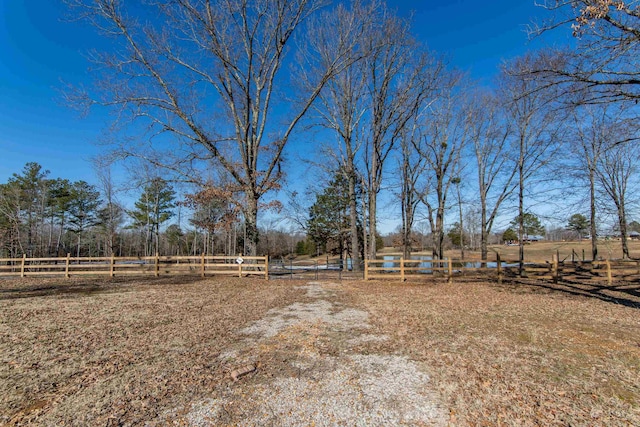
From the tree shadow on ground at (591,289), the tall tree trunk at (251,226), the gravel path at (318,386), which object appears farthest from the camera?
the tall tree trunk at (251,226)

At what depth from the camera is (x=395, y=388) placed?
2996mm

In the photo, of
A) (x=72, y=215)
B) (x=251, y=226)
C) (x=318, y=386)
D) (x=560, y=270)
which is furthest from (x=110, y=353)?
(x=72, y=215)

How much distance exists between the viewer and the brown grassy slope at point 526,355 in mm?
2619

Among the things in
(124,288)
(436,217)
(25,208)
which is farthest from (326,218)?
(25,208)

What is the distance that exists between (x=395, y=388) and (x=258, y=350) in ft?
6.55

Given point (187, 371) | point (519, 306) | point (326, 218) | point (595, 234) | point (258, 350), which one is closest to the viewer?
point (187, 371)

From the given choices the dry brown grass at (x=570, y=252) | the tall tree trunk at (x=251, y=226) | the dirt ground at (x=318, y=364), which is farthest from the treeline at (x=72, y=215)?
the dry brown grass at (x=570, y=252)

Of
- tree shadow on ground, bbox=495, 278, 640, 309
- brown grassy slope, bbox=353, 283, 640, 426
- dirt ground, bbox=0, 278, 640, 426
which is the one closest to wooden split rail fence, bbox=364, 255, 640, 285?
tree shadow on ground, bbox=495, 278, 640, 309

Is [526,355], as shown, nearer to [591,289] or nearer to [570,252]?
[591,289]

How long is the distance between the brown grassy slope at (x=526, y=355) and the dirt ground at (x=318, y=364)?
0.07 ft

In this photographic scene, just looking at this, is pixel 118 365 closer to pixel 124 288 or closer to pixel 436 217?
pixel 124 288

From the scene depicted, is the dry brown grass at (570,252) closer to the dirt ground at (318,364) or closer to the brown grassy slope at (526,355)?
the brown grassy slope at (526,355)

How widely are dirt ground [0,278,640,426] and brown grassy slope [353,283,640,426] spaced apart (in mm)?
21

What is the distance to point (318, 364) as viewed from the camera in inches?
142
